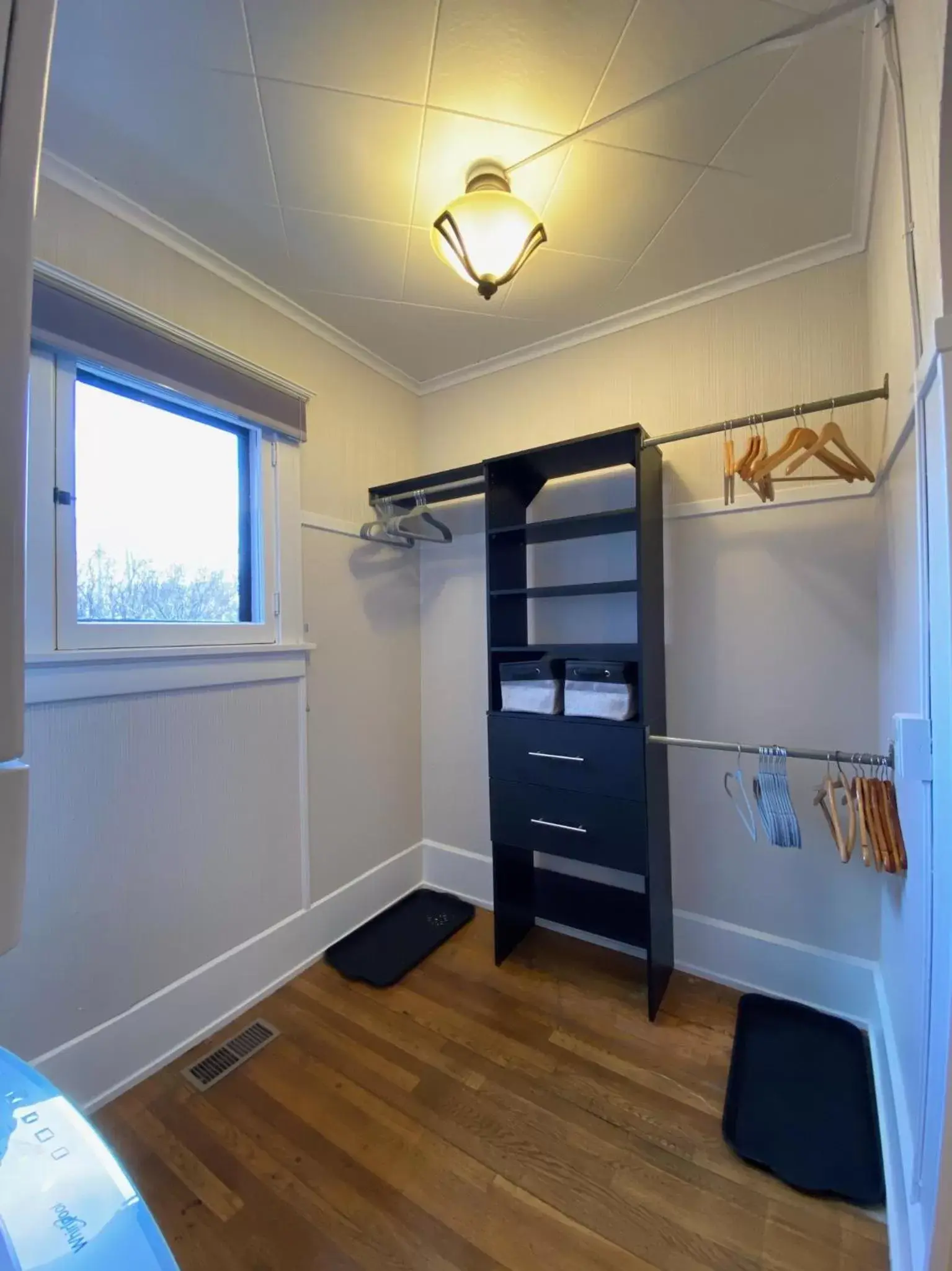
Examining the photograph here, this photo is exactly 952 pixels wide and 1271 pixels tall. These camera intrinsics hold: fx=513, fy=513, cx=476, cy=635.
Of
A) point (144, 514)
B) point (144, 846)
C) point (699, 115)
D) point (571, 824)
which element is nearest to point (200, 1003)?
point (144, 846)

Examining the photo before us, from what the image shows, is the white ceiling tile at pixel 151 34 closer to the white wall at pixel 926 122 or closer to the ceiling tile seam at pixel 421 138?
the ceiling tile seam at pixel 421 138

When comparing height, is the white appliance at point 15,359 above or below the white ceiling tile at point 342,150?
below

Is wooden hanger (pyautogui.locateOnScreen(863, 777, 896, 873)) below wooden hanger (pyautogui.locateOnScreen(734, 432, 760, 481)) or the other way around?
below

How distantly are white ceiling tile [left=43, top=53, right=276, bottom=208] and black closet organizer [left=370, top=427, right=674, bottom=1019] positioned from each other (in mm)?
1073

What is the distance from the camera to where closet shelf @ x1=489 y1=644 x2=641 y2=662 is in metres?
1.76

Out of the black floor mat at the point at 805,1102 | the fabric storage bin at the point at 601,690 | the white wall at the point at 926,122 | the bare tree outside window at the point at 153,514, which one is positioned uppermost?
the white wall at the point at 926,122

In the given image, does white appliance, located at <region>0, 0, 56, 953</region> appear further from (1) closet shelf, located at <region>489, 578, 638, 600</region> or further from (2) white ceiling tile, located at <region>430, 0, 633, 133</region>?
(1) closet shelf, located at <region>489, 578, 638, 600</region>

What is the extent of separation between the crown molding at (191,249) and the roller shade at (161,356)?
31cm

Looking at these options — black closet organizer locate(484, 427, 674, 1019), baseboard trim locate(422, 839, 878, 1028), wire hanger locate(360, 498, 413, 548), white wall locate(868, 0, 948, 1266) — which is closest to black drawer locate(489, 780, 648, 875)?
black closet organizer locate(484, 427, 674, 1019)

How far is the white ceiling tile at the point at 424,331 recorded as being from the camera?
198 centimetres

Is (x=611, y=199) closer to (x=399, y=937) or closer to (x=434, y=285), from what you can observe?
(x=434, y=285)

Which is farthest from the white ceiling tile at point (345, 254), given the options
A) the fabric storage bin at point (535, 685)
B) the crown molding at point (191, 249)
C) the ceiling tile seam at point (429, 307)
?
the fabric storage bin at point (535, 685)

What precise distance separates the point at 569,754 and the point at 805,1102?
42.9 inches

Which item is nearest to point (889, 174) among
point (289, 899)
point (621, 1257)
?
point (621, 1257)
